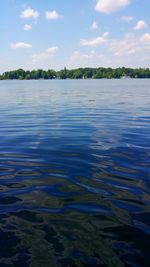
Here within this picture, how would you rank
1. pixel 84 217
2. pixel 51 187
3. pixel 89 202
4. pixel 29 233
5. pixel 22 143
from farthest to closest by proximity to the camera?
pixel 22 143 → pixel 51 187 → pixel 89 202 → pixel 84 217 → pixel 29 233

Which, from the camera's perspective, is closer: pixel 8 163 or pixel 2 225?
pixel 2 225

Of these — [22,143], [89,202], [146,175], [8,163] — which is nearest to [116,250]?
[89,202]

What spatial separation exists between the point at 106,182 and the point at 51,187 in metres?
1.49

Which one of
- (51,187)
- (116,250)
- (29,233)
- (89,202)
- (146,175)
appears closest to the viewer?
(116,250)

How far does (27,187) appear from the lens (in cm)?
858

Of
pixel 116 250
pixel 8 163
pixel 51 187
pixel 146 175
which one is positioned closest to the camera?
pixel 116 250

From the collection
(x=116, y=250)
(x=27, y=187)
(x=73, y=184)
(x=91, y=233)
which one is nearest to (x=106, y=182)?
(x=73, y=184)

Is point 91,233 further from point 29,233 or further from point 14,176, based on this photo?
point 14,176

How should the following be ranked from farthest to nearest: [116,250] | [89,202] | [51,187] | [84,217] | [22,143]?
1. [22,143]
2. [51,187]
3. [89,202]
4. [84,217]
5. [116,250]

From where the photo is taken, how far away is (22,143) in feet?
46.4

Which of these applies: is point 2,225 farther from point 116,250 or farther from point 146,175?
point 146,175

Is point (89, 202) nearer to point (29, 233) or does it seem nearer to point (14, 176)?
point (29, 233)

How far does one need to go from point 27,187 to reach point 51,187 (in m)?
0.62

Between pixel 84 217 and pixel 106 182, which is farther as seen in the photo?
pixel 106 182
